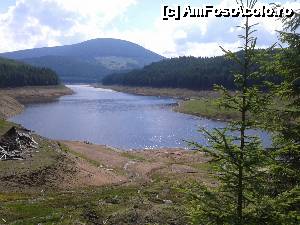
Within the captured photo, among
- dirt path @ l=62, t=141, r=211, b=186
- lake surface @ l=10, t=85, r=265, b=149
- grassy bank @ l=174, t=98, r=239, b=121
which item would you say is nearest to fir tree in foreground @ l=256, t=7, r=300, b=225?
dirt path @ l=62, t=141, r=211, b=186

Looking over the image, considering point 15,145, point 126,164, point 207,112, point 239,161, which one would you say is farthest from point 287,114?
point 207,112

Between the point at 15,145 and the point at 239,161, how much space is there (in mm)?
49843

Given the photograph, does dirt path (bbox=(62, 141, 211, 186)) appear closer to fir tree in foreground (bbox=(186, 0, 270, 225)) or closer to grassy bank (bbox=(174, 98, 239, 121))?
fir tree in foreground (bbox=(186, 0, 270, 225))

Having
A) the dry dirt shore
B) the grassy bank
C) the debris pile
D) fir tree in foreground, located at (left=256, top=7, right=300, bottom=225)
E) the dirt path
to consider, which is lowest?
the dirt path

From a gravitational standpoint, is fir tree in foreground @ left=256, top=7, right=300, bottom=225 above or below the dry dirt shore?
above

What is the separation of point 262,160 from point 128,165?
177ft

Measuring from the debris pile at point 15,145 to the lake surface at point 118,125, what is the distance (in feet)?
103

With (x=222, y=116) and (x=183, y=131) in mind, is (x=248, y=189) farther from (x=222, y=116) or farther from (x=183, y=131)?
(x=222, y=116)

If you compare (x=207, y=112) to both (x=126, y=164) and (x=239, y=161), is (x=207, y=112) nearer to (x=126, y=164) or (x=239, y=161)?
(x=126, y=164)

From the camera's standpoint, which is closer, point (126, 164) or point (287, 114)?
point (287, 114)

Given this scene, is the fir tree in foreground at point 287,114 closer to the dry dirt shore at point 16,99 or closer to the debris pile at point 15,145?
the debris pile at point 15,145

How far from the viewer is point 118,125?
11906cm

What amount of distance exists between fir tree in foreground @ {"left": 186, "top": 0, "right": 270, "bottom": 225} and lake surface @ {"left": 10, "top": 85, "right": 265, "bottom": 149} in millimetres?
72868

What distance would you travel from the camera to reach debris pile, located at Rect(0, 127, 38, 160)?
55.2m
